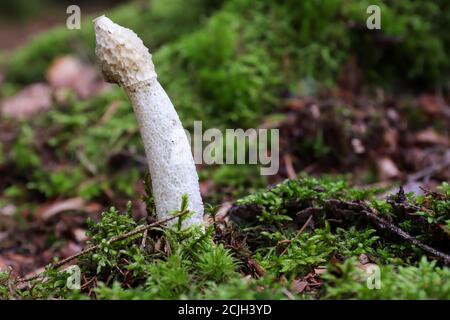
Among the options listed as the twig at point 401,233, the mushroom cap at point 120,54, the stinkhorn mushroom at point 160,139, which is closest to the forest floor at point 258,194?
the twig at point 401,233

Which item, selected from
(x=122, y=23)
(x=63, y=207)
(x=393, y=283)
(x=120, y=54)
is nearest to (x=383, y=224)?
(x=393, y=283)

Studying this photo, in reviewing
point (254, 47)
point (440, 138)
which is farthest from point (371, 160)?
point (254, 47)

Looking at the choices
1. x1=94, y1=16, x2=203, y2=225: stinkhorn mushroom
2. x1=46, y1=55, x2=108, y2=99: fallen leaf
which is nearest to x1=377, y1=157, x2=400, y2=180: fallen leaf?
x1=94, y1=16, x2=203, y2=225: stinkhorn mushroom

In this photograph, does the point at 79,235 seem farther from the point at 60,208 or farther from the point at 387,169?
the point at 387,169

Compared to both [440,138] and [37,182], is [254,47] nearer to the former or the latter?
[440,138]

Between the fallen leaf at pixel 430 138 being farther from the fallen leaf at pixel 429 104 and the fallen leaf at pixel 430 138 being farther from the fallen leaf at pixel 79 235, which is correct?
the fallen leaf at pixel 79 235
